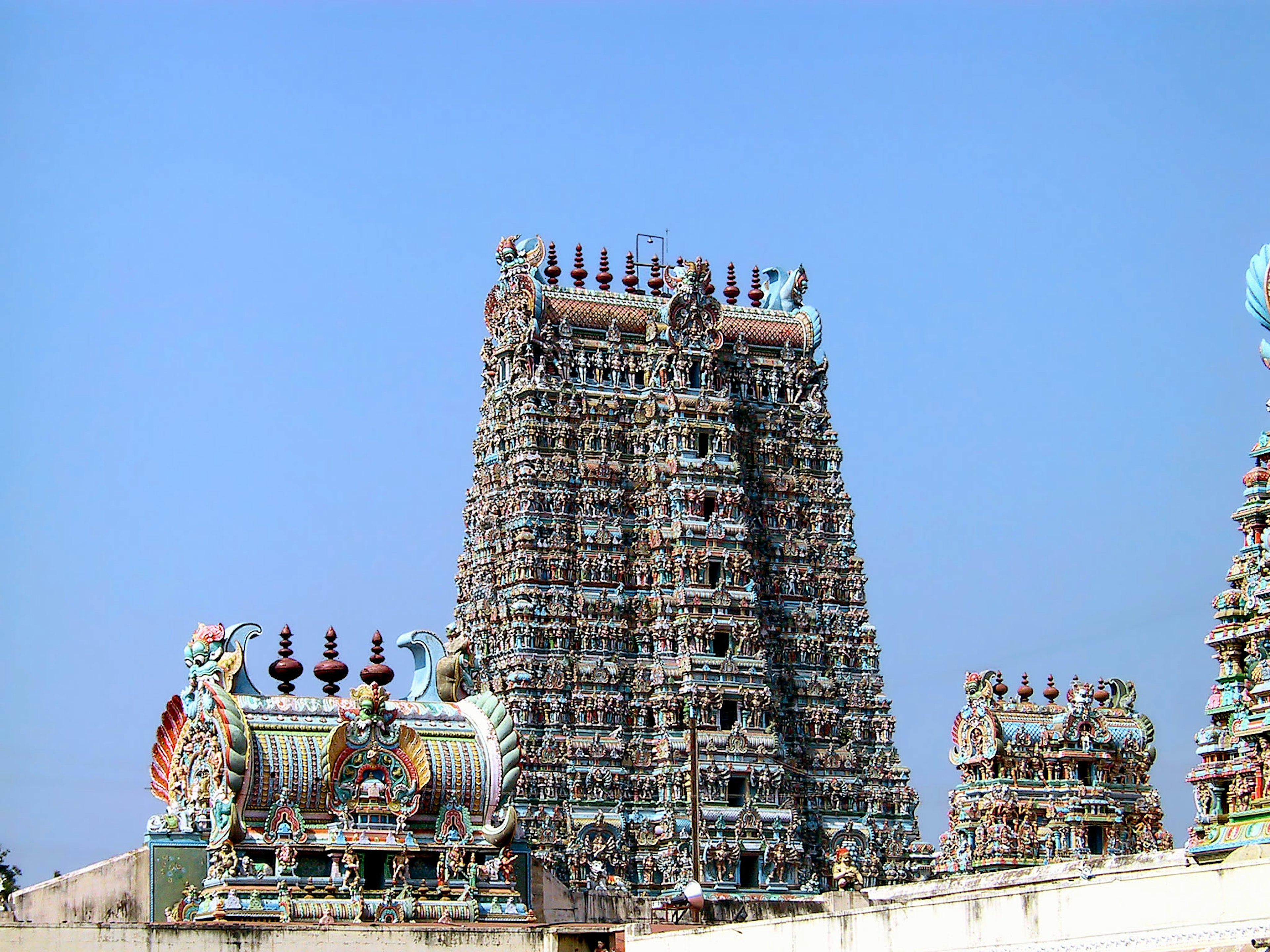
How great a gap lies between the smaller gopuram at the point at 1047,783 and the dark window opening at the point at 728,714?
25.7 feet

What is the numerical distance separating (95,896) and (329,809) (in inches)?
221

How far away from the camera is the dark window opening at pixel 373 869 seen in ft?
174

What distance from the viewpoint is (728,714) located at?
81625 millimetres

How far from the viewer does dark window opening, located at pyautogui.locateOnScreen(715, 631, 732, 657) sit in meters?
82.1

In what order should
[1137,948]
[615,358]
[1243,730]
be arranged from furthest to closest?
[615,358]
[1243,730]
[1137,948]

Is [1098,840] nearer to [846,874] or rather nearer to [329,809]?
[846,874]

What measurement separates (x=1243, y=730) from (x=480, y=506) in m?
39.4

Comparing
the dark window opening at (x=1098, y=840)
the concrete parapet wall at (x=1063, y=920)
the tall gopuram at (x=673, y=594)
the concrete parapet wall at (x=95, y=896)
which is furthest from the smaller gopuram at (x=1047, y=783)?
the concrete parapet wall at (x=95, y=896)

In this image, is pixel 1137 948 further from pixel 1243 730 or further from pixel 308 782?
pixel 308 782

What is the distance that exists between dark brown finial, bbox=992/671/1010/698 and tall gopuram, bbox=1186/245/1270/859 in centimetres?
2602

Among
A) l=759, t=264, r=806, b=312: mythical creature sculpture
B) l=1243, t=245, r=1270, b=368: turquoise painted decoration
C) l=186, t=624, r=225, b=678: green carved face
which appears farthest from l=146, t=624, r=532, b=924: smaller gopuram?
l=759, t=264, r=806, b=312: mythical creature sculpture

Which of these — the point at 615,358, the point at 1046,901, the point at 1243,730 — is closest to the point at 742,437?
the point at 615,358

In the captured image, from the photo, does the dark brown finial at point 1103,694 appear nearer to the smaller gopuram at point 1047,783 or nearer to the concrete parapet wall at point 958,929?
the smaller gopuram at point 1047,783

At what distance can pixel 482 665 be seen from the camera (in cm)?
8181
